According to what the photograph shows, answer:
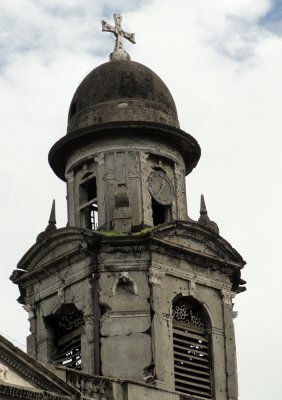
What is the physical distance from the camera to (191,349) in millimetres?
40219

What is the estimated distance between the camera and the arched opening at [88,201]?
4188 cm

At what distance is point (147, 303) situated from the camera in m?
39.3

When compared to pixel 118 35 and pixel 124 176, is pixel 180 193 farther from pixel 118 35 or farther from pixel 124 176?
pixel 118 35

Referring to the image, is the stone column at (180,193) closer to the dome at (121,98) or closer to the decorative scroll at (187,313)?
the dome at (121,98)

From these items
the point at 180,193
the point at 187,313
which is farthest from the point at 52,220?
the point at 187,313

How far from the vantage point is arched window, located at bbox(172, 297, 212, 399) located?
130ft

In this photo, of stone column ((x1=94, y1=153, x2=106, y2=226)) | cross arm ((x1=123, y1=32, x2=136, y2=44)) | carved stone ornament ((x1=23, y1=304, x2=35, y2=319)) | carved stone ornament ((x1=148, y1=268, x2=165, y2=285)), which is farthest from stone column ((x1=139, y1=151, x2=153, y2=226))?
cross arm ((x1=123, y1=32, x2=136, y2=44))

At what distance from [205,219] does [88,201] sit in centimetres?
321

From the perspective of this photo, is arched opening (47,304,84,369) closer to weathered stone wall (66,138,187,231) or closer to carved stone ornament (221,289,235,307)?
weathered stone wall (66,138,187,231)

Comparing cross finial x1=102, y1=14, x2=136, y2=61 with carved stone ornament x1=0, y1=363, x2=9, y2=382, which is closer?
carved stone ornament x1=0, y1=363, x2=9, y2=382

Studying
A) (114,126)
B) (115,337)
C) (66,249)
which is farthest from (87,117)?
(115,337)

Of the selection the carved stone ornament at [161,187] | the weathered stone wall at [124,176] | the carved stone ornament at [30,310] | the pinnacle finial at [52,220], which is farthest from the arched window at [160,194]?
the carved stone ornament at [30,310]

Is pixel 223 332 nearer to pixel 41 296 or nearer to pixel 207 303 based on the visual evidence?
pixel 207 303

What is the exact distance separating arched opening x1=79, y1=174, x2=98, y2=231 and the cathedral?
27 millimetres
